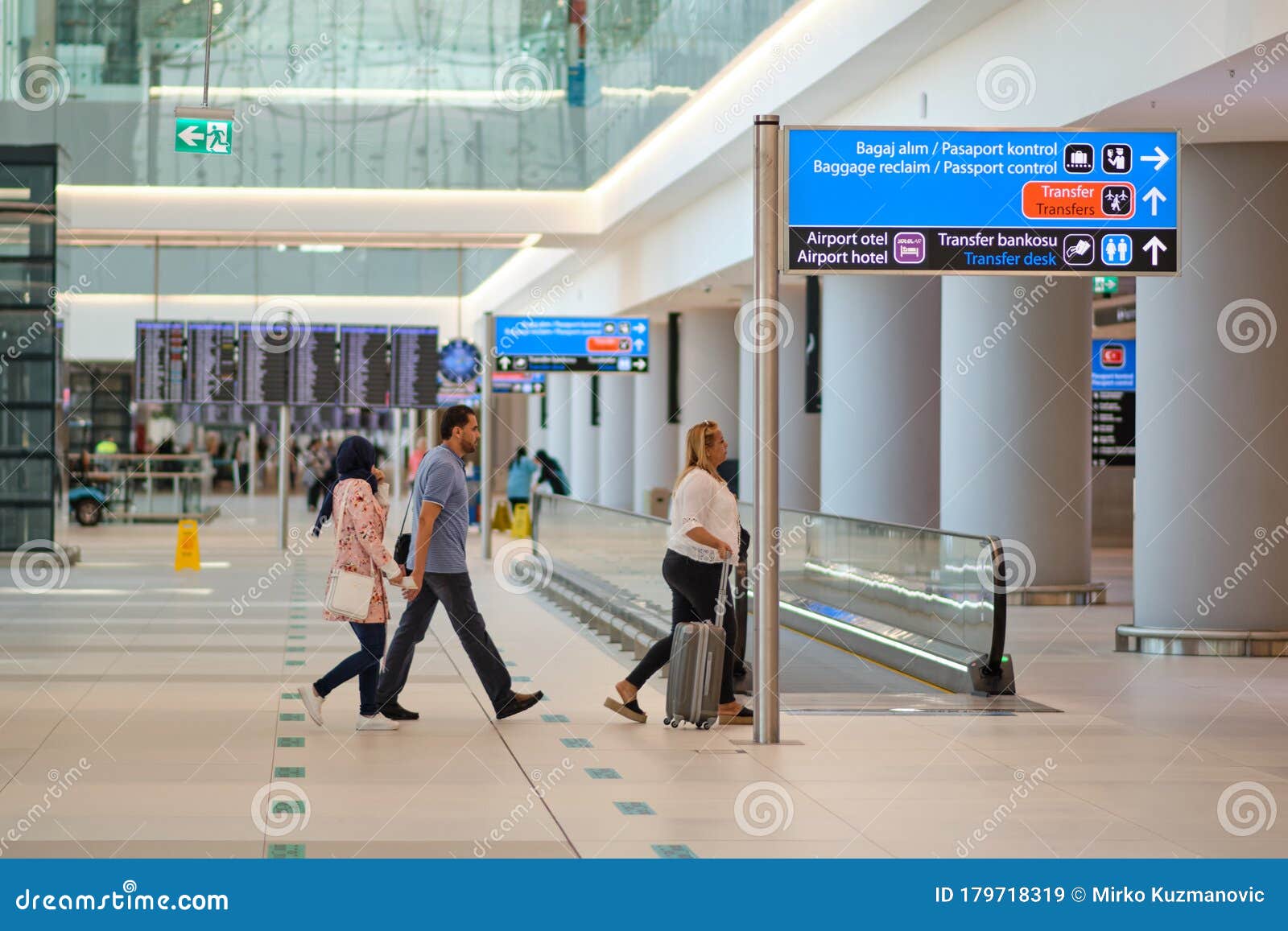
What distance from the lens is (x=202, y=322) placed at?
1051 inches

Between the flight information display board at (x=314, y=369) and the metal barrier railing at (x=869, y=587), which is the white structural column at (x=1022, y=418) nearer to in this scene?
the metal barrier railing at (x=869, y=587)

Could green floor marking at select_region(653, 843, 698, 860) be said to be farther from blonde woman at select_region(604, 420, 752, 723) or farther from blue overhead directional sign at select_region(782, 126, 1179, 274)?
blue overhead directional sign at select_region(782, 126, 1179, 274)

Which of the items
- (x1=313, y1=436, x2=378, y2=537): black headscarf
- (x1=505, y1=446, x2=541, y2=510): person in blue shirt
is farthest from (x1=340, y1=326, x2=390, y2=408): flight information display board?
(x1=313, y1=436, x2=378, y2=537): black headscarf

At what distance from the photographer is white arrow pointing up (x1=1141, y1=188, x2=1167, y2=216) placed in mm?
9453

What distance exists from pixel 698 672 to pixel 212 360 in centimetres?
1931

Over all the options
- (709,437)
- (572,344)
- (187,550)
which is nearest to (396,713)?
(709,437)

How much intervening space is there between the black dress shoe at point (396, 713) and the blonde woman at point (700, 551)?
1107mm

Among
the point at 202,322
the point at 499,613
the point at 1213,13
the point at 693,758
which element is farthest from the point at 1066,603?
the point at 202,322

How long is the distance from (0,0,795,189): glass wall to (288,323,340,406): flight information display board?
3.29 m

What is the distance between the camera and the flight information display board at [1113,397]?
2738cm

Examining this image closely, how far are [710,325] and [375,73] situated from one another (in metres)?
10.0

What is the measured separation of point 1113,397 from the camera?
27469 millimetres

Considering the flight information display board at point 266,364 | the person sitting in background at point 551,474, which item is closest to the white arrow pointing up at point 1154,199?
the person sitting in background at point 551,474
